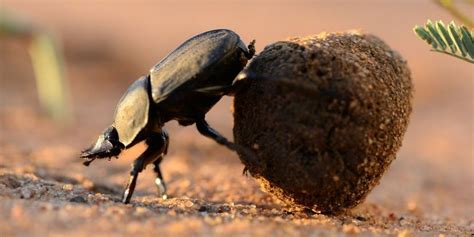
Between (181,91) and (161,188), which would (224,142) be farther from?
(161,188)

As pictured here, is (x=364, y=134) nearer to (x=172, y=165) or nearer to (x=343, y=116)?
(x=343, y=116)

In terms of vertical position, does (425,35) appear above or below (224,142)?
above

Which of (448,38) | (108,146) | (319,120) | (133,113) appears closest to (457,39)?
(448,38)

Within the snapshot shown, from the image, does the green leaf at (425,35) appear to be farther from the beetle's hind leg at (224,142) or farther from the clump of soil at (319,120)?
the beetle's hind leg at (224,142)

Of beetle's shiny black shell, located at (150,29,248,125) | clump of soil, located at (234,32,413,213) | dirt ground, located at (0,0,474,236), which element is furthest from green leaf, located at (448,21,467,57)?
beetle's shiny black shell, located at (150,29,248,125)

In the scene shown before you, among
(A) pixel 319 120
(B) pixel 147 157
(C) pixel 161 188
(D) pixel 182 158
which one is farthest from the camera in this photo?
(D) pixel 182 158

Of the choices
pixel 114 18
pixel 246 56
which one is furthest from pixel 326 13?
pixel 246 56
